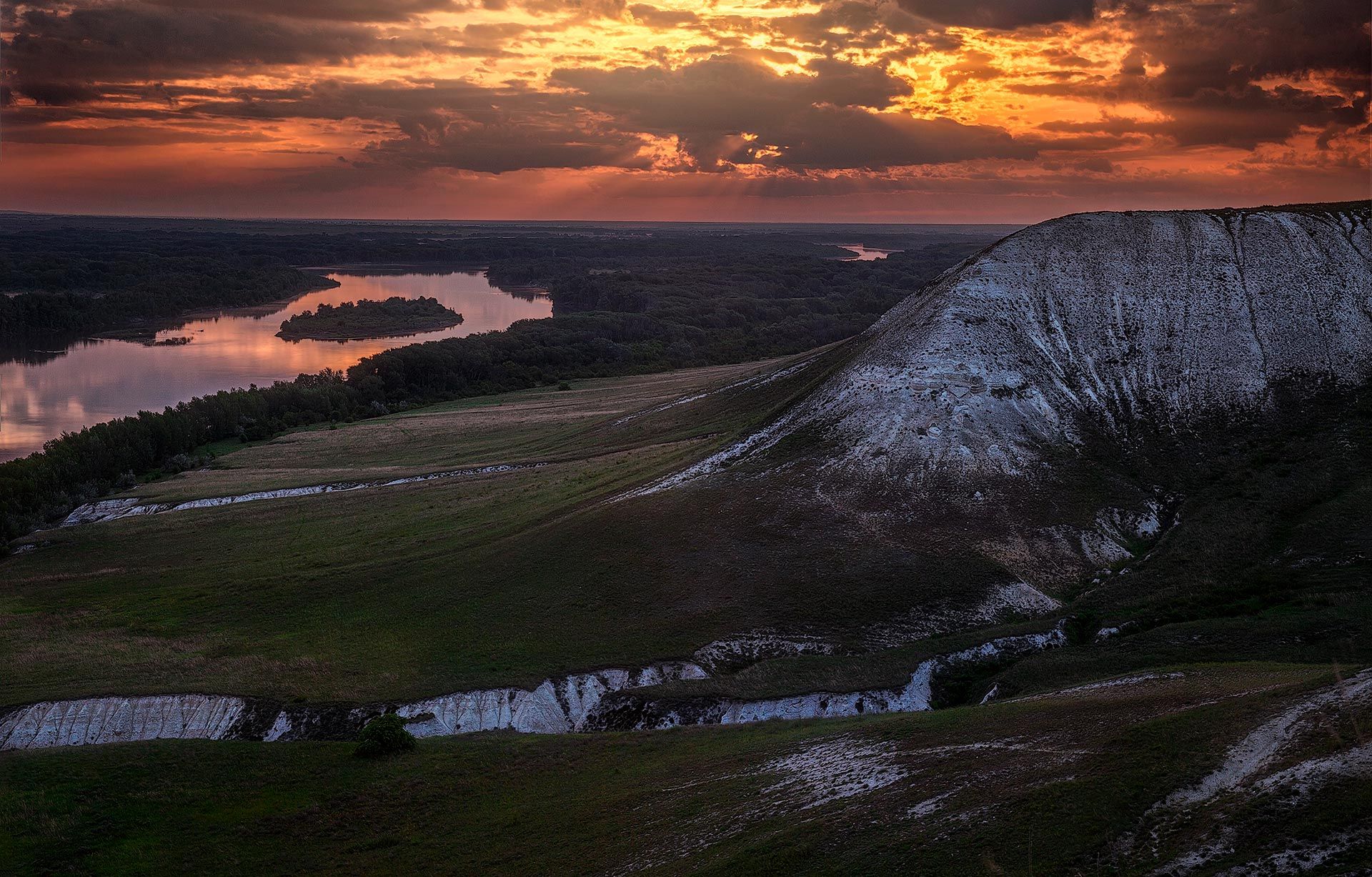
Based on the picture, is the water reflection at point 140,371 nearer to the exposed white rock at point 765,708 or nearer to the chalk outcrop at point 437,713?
the chalk outcrop at point 437,713

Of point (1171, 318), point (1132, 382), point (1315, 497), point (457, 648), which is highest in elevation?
point (1171, 318)

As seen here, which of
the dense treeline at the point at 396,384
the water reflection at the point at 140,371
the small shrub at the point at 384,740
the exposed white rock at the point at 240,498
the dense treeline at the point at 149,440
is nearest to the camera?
the small shrub at the point at 384,740

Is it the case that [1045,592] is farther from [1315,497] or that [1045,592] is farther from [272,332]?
[272,332]

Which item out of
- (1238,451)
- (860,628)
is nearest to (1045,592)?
(860,628)

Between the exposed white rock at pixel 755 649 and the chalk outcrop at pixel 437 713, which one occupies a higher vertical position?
the exposed white rock at pixel 755 649

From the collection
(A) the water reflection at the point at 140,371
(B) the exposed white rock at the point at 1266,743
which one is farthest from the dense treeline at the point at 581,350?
(B) the exposed white rock at the point at 1266,743
